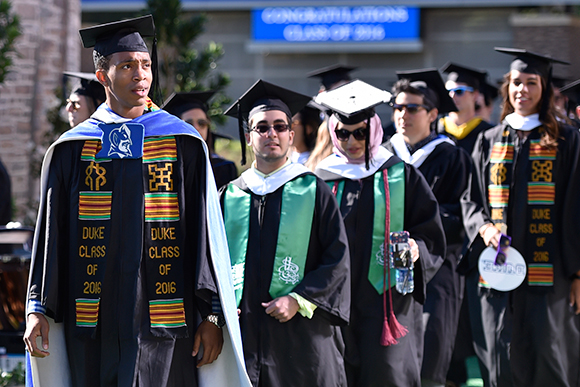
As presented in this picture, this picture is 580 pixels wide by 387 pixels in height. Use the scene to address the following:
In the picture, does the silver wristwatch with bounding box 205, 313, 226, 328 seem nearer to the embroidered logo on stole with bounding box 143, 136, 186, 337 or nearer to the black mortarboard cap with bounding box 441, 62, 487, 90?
the embroidered logo on stole with bounding box 143, 136, 186, 337

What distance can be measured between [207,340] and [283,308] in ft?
2.41

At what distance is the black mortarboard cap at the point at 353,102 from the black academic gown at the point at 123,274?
164 cm

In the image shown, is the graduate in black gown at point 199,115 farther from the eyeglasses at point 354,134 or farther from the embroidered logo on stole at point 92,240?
the embroidered logo on stole at point 92,240

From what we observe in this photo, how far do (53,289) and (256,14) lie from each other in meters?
16.2

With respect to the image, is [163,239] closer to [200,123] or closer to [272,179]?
[272,179]

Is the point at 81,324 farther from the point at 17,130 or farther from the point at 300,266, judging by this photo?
the point at 17,130

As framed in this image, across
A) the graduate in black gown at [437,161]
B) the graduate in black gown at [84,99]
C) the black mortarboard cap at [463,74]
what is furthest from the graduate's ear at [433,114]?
the graduate in black gown at [84,99]

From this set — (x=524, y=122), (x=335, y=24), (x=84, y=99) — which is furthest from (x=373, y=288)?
(x=335, y=24)

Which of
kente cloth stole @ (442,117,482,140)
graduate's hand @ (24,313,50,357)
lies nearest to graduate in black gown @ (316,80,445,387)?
graduate's hand @ (24,313,50,357)

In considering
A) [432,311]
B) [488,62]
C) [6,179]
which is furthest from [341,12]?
[432,311]

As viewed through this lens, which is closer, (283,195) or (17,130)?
(283,195)

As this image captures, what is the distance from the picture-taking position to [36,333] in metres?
3.30

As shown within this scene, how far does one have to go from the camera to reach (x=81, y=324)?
334 centimetres

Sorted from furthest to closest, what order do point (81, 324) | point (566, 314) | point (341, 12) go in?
point (341, 12) → point (566, 314) → point (81, 324)
